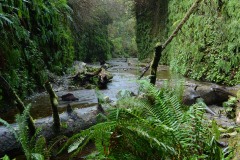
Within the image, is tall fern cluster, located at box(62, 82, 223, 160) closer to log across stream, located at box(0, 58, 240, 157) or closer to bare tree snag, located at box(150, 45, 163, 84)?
log across stream, located at box(0, 58, 240, 157)

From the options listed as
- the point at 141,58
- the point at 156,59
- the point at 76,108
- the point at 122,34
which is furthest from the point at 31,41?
the point at 122,34

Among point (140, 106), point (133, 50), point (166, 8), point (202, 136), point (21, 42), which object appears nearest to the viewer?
point (202, 136)

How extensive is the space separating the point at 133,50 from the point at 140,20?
23011 millimetres

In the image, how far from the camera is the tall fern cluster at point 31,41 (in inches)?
202

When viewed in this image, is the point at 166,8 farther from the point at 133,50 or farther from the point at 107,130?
the point at 133,50

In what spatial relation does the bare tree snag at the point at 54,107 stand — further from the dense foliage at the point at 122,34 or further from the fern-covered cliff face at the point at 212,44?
the dense foliage at the point at 122,34

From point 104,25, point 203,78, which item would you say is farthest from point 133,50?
point 203,78

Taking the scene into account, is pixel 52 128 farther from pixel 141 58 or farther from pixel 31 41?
pixel 141 58

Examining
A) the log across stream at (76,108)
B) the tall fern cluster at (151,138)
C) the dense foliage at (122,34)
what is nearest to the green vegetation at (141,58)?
the tall fern cluster at (151,138)

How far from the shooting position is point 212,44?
32.4 ft

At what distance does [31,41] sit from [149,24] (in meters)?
13.1

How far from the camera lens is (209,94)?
6250 mm

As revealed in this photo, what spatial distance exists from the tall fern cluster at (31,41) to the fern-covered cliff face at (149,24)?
26.3 feet

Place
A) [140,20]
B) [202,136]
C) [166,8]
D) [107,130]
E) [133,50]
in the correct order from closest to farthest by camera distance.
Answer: [107,130] < [202,136] < [166,8] < [140,20] < [133,50]
